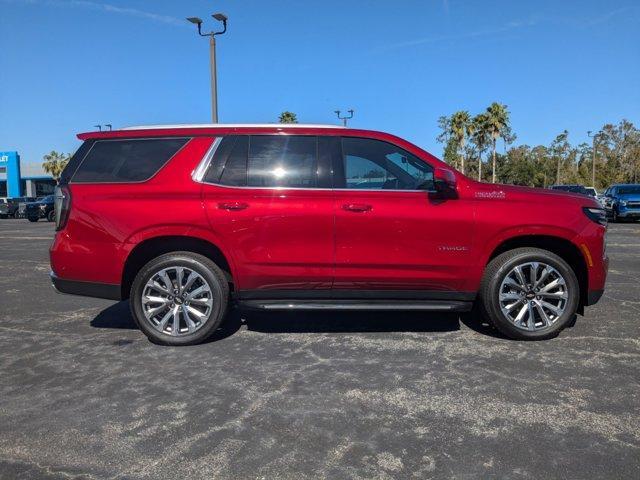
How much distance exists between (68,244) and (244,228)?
64.3 inches

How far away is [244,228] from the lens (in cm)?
457

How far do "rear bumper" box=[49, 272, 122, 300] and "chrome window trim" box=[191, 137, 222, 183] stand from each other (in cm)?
121

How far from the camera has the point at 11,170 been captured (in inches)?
2584

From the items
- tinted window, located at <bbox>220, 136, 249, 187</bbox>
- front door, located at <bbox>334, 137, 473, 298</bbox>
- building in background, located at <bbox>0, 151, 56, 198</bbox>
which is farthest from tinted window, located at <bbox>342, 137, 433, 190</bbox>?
building in background, located at <bbox>0, 151, 56, 198</bbox>

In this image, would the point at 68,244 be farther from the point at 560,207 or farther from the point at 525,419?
the point at 560,207

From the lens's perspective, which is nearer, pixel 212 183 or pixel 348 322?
pixel 212 183

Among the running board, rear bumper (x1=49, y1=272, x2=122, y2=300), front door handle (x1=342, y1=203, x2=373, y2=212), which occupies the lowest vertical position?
the running board

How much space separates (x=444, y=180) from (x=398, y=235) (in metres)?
0.62

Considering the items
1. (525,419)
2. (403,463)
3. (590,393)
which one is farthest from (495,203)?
(403,463)

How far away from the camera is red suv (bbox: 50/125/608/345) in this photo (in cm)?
458

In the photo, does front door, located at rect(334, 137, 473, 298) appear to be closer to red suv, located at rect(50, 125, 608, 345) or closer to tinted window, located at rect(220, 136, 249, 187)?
red suv, located at rect(50, 125, 608, 345)

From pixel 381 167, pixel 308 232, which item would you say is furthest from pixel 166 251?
pixel 381 167

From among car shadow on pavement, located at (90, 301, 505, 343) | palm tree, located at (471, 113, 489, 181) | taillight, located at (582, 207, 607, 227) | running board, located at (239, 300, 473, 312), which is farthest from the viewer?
palm tree, located at (471, 113, 489, 181)

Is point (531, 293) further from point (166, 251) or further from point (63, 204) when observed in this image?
point (63, 204)
